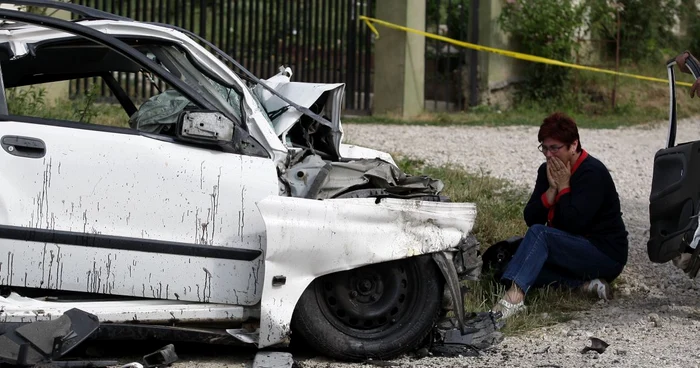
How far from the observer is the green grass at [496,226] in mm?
6729

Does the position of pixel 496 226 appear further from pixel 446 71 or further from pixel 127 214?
pixel 446 71

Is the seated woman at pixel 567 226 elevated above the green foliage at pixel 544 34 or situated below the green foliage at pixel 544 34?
below

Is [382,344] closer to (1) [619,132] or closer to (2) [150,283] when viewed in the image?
(2) [150,283]

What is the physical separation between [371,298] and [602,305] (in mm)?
2124

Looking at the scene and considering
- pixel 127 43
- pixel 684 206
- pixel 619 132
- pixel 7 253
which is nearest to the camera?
pixel 7 253

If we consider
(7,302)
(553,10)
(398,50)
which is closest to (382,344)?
(7,302)

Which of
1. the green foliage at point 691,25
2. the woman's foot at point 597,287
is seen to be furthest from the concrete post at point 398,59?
the woman's foot at point 597,287

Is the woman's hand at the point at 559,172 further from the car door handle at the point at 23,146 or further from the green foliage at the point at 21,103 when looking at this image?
the green foliage at the point at 21,103

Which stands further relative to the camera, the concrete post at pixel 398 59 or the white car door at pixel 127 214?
the concrete post at pixel 398 59

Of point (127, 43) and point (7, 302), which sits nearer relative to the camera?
point (7, 302)

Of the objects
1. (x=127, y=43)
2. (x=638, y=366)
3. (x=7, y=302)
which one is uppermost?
(x=127, y=43)

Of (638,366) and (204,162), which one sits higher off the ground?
(204,162)

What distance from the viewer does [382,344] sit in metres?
5.56

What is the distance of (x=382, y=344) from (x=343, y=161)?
3.44 feet
